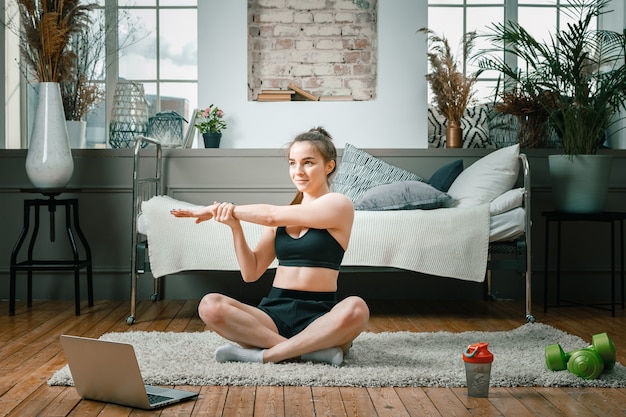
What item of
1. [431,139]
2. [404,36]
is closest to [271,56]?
[404,36]

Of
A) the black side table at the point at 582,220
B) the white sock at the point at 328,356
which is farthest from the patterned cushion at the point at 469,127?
the white sock at the point at 328,356

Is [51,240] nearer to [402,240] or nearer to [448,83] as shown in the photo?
[402,240]

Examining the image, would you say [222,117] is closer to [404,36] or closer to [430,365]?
[404,36]

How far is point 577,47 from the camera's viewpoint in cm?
409

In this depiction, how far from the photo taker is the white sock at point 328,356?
266 cm

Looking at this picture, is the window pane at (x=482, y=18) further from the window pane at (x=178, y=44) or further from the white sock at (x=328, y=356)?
the white sock at (x=328, y=356)

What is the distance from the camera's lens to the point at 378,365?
A: 2705 mm

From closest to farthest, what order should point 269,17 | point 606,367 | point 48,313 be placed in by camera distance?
point 606,367 < point 48,313 < point 269,17

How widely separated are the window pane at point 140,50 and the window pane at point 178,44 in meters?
A: 0.06

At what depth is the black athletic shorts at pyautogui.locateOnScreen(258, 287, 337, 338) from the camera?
8.87 feet

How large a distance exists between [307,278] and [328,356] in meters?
0.27

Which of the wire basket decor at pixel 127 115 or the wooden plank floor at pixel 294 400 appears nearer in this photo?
the wooden plank floor at pixel 294 400

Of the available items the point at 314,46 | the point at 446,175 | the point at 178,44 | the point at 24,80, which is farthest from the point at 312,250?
the point at 24,80

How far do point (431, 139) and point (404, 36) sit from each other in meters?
0.70
